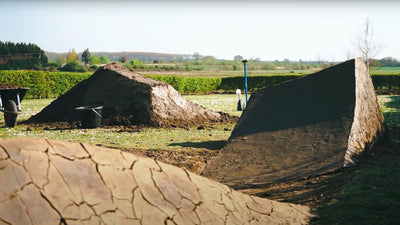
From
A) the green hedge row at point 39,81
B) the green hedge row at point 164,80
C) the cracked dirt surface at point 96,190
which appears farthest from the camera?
the green hedge row at point 164,80

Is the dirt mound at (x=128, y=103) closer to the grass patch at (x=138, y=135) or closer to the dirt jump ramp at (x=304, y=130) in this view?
the grass patch at (x=138, y=135)

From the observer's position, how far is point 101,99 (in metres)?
16.8

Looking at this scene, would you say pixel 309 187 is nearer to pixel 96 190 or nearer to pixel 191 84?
pixel 96 190

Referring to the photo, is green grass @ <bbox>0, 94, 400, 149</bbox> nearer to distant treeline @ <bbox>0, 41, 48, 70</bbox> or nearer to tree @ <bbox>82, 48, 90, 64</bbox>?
distant treeline @ <bbox>0, 41, 48, 70</bbox>

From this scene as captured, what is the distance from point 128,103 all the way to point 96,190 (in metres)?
13.2

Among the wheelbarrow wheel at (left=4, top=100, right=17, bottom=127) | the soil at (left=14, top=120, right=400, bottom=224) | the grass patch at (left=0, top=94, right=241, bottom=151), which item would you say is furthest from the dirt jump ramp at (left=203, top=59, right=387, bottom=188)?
the wheelbarrow wheel at (left=4, top=100, right=17, bottom=127)

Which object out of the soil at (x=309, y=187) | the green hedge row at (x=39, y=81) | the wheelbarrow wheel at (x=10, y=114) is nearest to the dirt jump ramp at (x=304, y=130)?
the soil at (x=309, y=187)

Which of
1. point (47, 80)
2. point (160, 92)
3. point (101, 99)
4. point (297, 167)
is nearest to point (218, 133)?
point (160, 92)

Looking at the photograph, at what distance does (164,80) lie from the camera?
127 ft

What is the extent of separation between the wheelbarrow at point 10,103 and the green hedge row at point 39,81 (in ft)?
49.0

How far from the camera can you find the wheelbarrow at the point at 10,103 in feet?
51.0

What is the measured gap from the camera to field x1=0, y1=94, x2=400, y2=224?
5.26 m

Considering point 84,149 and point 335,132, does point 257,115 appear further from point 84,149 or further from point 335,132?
point 84,149

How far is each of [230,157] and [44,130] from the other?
9127mm
